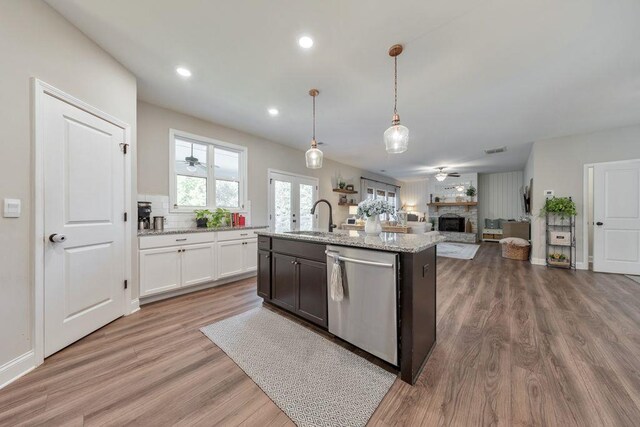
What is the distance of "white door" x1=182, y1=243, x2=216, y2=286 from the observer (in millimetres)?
3236

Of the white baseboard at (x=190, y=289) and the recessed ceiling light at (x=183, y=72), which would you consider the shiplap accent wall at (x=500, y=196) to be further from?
the recessed ceiling light at (x=183, y=72)

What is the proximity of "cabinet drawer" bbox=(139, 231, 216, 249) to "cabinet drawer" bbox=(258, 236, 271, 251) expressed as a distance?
1.03m

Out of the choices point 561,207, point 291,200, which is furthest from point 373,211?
point 561,207

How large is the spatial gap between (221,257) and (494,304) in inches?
151

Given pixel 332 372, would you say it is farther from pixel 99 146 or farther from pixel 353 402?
pixel 99 146

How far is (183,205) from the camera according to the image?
148 inches

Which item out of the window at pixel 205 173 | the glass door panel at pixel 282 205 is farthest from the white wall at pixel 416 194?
the window at pixel 205 173

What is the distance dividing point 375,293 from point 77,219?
2.69 meters

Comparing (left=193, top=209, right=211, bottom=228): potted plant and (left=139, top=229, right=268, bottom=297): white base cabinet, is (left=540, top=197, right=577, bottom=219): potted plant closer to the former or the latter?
(left=139, top=229, right=268, bottom=297): white base cabinet

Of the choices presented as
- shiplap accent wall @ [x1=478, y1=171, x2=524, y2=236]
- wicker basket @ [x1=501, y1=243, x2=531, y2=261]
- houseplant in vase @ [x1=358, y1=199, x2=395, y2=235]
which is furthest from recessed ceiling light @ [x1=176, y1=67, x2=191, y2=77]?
shiplap accent wall @ [x1=478, y1=171, x2=524, y2=236]

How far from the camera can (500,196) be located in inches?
360

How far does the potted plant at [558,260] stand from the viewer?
15.7 feet

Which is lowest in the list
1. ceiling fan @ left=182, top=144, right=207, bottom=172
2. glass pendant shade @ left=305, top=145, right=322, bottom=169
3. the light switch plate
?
the light switch plate

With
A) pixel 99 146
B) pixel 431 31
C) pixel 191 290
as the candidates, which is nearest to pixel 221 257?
pixel 191 290
